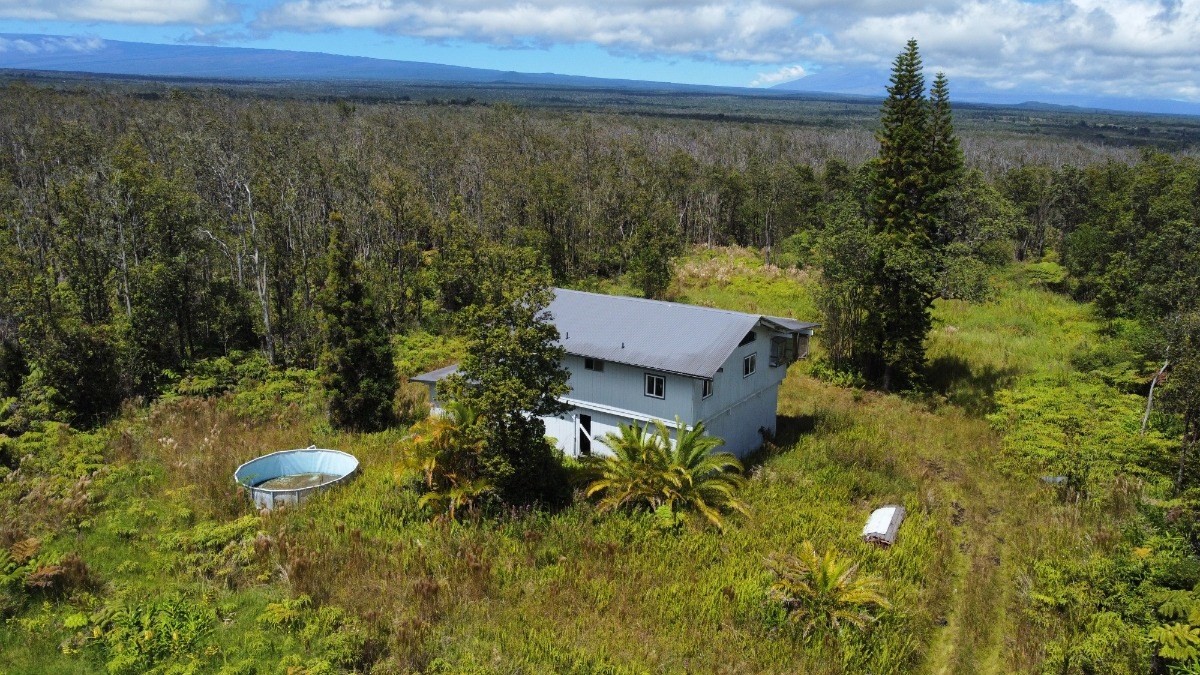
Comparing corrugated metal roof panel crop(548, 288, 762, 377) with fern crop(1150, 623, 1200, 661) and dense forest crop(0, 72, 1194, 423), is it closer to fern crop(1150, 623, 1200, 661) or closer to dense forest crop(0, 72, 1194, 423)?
dense forest crop(0, 72, 1194, 423)

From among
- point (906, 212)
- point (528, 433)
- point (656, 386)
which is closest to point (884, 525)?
point (656, 386)

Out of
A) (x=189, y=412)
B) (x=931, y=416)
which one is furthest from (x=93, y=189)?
(x=931, y=416)

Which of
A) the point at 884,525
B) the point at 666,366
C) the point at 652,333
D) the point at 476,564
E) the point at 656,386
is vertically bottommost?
the point at 884,525

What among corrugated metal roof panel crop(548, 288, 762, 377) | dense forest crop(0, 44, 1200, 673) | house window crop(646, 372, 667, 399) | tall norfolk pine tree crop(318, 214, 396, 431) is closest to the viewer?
dense forest crop(0, 44, 1200, 673)

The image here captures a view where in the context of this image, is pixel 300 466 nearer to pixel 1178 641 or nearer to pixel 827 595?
pixel 827 595

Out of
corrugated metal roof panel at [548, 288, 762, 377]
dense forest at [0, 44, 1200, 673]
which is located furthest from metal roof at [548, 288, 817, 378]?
dense forest at [0, 44, 1200, 673]

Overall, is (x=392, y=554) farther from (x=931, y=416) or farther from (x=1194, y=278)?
(x=1194, y=278)

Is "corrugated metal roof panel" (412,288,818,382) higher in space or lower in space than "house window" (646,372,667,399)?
higher
